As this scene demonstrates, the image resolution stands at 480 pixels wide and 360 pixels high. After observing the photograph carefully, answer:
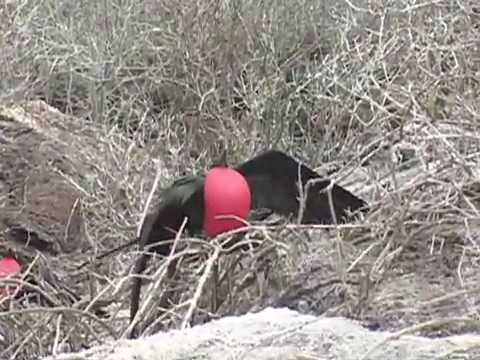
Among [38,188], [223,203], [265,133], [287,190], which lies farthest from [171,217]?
[265,133]

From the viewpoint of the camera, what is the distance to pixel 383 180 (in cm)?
248

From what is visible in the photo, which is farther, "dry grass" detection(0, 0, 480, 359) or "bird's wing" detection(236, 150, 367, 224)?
"bird's wing" detection(236, 150, 367, 224)

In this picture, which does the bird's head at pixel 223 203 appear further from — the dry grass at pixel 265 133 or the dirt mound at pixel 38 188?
the dirt mound at pixel 38 188

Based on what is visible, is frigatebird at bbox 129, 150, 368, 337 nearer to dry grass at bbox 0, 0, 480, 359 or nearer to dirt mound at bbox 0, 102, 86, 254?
dry grass at bbox 0, 0, 480, 359

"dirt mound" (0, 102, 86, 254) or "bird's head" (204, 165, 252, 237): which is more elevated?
"bird's head" (204, 165, 252, 237)

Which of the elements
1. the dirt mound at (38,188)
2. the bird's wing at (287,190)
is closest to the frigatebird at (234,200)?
the bird's wing at (287,190)

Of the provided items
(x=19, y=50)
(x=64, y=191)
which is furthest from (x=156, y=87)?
(x=64, y=191)

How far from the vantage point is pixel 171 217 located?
2.02 meters

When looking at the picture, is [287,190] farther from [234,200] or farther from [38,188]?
[38,188]

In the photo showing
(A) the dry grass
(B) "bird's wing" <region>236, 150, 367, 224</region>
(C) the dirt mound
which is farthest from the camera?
(C) the dirt mound

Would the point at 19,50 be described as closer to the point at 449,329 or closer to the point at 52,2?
the point at 52,2

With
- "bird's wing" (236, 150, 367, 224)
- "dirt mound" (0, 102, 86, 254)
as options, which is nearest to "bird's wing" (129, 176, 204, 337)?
"bird's wing" (236, 150, 367, 224)

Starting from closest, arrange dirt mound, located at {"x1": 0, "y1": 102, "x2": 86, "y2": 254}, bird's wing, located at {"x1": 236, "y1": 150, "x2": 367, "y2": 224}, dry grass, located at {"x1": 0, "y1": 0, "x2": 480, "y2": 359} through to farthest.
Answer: dry grass, located at {"x1": 0, "y1": 0, "x2": 480, "y2": 359} < bird's wing, located at {"x1": 236, "y1": 150, "x2": 367, "y2": 224} < dirt mound, located at {"x1": 0, "y1": 102, "x2": 86, "y2": 254}

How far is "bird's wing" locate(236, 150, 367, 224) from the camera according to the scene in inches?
82.0
